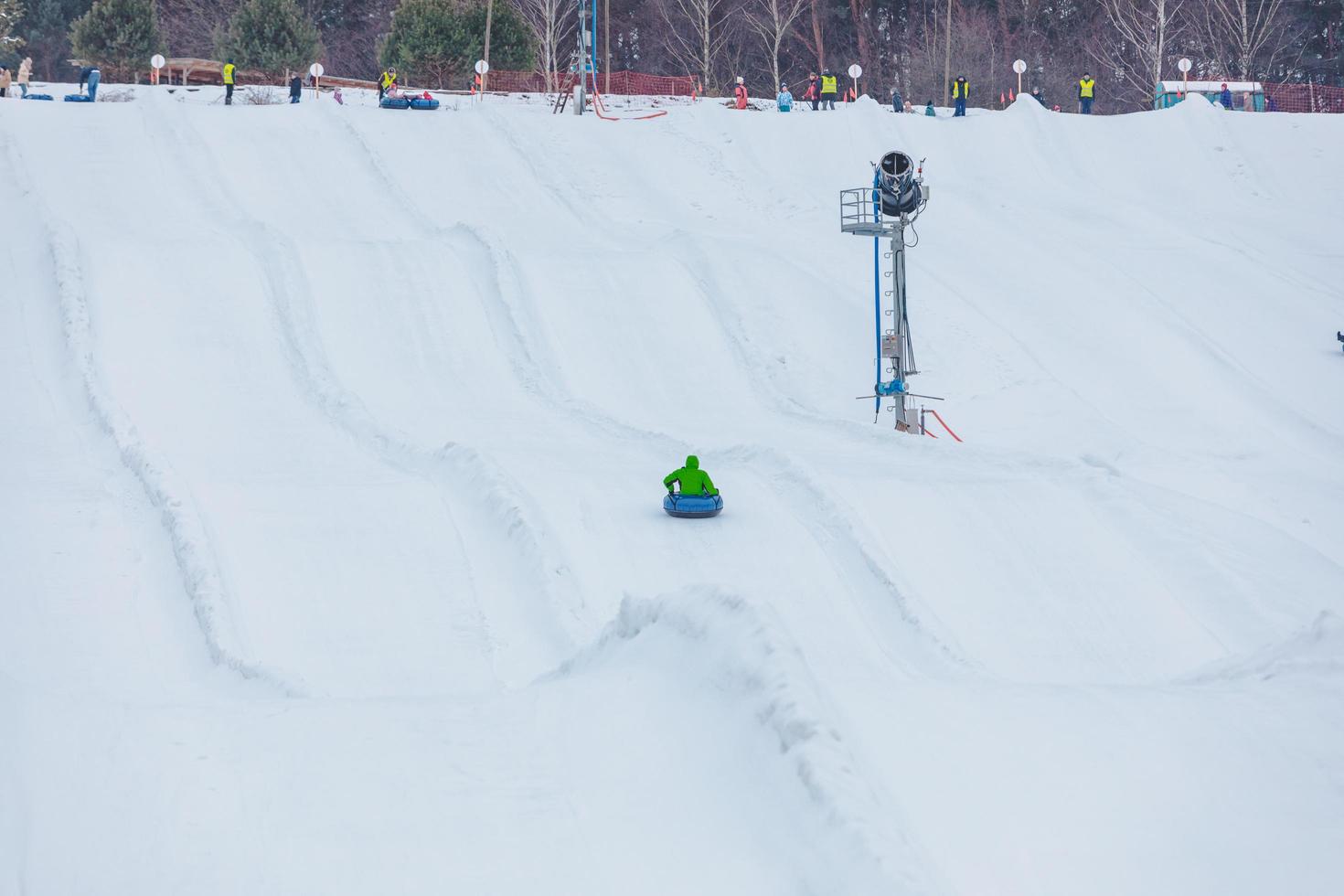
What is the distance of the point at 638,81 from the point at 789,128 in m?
10.5

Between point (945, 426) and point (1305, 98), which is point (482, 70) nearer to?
point (945, 426)

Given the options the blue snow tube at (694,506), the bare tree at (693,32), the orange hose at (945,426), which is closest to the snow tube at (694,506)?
the blue snow tube at (694,506)

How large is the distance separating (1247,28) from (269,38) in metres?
27.0

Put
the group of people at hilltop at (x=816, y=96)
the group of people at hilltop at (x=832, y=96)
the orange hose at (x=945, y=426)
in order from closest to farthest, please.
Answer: the orange hose at (x=945, y=426), the group of people at hilltop at (x=832, y=96), the group of people at hilltop at (x=816, y=96)

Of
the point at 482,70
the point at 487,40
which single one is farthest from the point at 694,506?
the point at 487,40

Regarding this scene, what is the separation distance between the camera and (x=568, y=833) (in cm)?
454

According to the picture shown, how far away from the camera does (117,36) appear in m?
32.6

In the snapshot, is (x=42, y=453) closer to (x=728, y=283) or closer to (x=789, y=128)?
(x=728, y=283)

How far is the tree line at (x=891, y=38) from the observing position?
140ft

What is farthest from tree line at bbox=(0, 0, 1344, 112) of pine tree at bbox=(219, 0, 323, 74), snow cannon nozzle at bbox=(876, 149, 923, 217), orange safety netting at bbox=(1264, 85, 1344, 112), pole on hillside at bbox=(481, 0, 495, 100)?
snow cannon nozzle at bbox=(876, 149, 923, 217)

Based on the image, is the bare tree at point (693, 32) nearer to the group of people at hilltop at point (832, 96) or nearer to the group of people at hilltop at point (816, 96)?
the group of people at hilltop at point (816, 96)

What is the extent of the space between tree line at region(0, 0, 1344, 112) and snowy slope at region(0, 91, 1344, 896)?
14444mm

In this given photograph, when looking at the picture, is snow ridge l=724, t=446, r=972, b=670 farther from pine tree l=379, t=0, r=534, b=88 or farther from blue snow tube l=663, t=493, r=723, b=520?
pine tree l=379, t=0, r=534, b=88

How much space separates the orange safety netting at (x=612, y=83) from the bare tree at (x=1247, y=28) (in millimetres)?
15950
